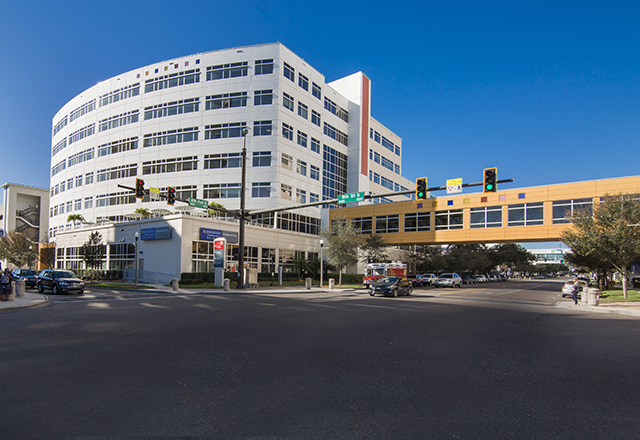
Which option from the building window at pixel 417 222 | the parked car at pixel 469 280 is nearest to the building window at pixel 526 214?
the building window at pixel 417 222

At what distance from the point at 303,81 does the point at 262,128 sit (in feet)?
33.0

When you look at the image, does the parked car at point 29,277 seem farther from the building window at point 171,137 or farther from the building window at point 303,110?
the building window at point 303,110

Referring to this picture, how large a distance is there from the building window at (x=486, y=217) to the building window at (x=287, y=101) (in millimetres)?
25511

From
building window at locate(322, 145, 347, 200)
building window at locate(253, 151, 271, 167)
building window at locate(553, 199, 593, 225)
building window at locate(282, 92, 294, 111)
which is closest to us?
building window at locate(553, 199, 593, 225)

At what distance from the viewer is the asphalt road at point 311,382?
4.56 m

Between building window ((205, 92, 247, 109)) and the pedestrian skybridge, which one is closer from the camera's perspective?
the pedestrian skybridge

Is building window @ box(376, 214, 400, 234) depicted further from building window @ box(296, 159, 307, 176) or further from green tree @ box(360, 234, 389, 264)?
building window @ box(296, 159, 307, 176)

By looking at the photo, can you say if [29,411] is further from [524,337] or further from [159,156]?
[159,156]

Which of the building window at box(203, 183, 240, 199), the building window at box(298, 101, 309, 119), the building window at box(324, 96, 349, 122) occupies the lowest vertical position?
the building window at box(203, 183, 240, 199)

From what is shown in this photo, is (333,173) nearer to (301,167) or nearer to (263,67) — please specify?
(301,167)

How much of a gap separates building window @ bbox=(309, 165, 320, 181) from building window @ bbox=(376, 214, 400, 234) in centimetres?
1004

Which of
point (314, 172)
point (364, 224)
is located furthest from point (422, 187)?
point (364, 224)

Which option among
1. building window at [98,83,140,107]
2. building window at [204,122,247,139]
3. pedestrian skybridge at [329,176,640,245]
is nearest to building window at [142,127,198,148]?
building window at [204,122,247,139]

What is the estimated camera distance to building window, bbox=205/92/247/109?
48156 millimetres
